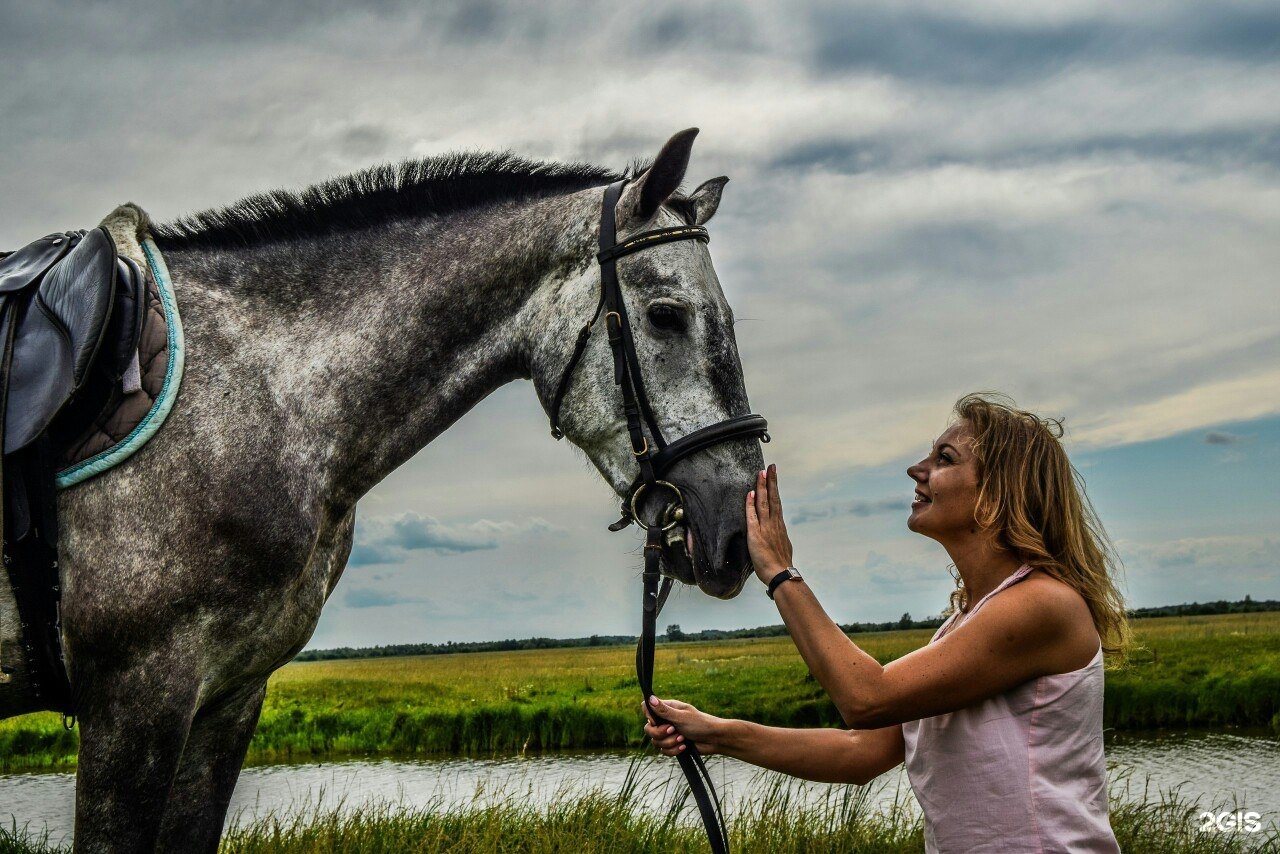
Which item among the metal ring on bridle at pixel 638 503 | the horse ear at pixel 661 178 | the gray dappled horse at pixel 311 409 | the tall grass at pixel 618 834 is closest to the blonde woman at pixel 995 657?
the metal ring on bridle at pixel 638 503

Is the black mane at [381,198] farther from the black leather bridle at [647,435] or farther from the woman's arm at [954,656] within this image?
the woman's arm at [954,656]

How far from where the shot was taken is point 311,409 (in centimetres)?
317

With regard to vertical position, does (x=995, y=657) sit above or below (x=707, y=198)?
below

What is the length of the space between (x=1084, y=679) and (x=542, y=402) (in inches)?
79.9

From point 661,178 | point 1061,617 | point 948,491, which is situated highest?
point 661,178

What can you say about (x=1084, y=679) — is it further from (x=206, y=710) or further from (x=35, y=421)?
(x=35, y=421)

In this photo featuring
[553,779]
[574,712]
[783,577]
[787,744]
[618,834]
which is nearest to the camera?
[783,577]

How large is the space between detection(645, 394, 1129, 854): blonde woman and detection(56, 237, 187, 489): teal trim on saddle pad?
1.87 meters

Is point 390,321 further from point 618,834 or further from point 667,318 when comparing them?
point 618,834

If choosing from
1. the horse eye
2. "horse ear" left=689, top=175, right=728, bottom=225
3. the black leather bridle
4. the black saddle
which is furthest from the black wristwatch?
the black saddle

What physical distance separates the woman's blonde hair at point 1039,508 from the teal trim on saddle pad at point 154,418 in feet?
8.47

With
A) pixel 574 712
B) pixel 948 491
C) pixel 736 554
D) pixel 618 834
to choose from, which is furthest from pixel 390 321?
pixel 574 712

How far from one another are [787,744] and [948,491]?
104 centimetres

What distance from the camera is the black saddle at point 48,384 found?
9.14 ft
